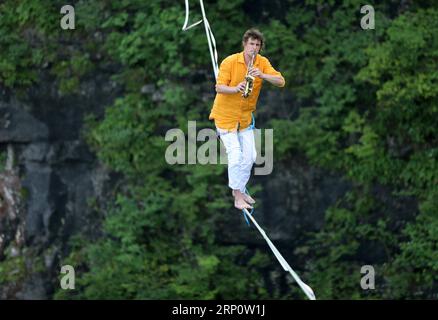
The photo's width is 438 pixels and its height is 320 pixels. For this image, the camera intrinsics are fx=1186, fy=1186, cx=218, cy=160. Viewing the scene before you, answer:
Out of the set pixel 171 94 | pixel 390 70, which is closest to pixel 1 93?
pixel 171 94

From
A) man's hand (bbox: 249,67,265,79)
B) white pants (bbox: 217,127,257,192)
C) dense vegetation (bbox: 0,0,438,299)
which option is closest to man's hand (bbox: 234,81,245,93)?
man's hand (bbox: 249,67,265,79)

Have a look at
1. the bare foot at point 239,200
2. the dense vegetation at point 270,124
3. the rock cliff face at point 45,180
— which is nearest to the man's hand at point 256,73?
the bare foot at point 239,200

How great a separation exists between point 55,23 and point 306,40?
4.40 m

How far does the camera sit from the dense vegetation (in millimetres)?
18094

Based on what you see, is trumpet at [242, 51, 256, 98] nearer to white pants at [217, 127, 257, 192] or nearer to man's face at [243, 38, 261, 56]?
man's face at [243, 38, 261, 56]

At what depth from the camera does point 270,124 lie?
18828 millimetres

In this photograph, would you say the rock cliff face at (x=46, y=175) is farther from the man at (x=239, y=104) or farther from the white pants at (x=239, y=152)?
the white pants at (x=239, y=152)

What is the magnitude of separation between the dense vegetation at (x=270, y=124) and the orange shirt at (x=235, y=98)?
21.0 feet

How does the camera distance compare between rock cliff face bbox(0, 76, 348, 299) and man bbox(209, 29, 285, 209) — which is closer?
man bbox(209, 29, 285, 209)

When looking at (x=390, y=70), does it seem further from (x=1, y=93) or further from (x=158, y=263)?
(x=1, y=93)

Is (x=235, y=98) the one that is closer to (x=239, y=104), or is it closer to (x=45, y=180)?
(x=239, y=104)

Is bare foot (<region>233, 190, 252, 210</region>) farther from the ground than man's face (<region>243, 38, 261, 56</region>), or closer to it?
closer to it
